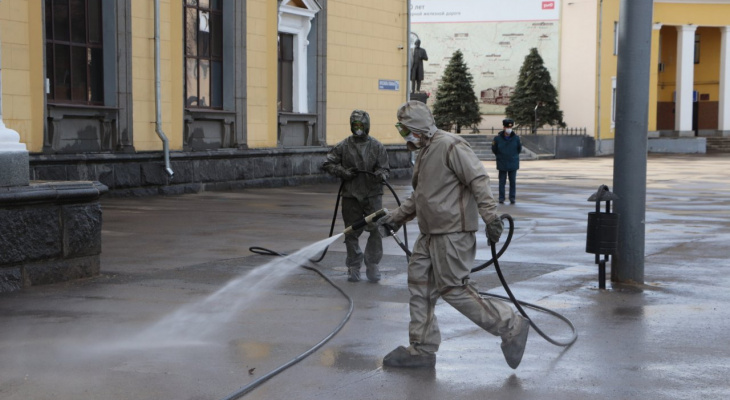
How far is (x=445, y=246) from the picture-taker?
20.2ft

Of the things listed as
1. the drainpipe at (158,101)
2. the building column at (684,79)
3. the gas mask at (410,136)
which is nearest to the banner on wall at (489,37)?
the building column at (684,79)

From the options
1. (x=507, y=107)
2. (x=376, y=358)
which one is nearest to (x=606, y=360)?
(x=376, y=358)

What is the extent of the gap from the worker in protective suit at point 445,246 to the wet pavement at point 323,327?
228mm

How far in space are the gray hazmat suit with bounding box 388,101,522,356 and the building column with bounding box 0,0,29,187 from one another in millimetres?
4204

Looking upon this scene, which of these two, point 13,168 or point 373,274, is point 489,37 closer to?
point 373,274

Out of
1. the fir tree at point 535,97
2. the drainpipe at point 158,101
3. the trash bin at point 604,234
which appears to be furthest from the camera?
the fir tree at point 535,97

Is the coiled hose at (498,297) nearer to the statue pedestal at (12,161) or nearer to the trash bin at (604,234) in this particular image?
the trash bin at (604,234)

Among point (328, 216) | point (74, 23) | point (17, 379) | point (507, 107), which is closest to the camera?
point (17, 379)

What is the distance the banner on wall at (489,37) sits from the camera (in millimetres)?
48875

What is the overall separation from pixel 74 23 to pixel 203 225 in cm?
628

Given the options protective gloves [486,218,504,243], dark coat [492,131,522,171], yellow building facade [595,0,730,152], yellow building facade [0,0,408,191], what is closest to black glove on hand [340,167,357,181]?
protective gloves [486,218,504,243]

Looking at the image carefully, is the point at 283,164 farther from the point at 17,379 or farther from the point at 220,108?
the point at 17,379

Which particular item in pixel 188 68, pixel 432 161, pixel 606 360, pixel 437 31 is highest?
pixel 437 31

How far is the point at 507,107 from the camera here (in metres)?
47.6
